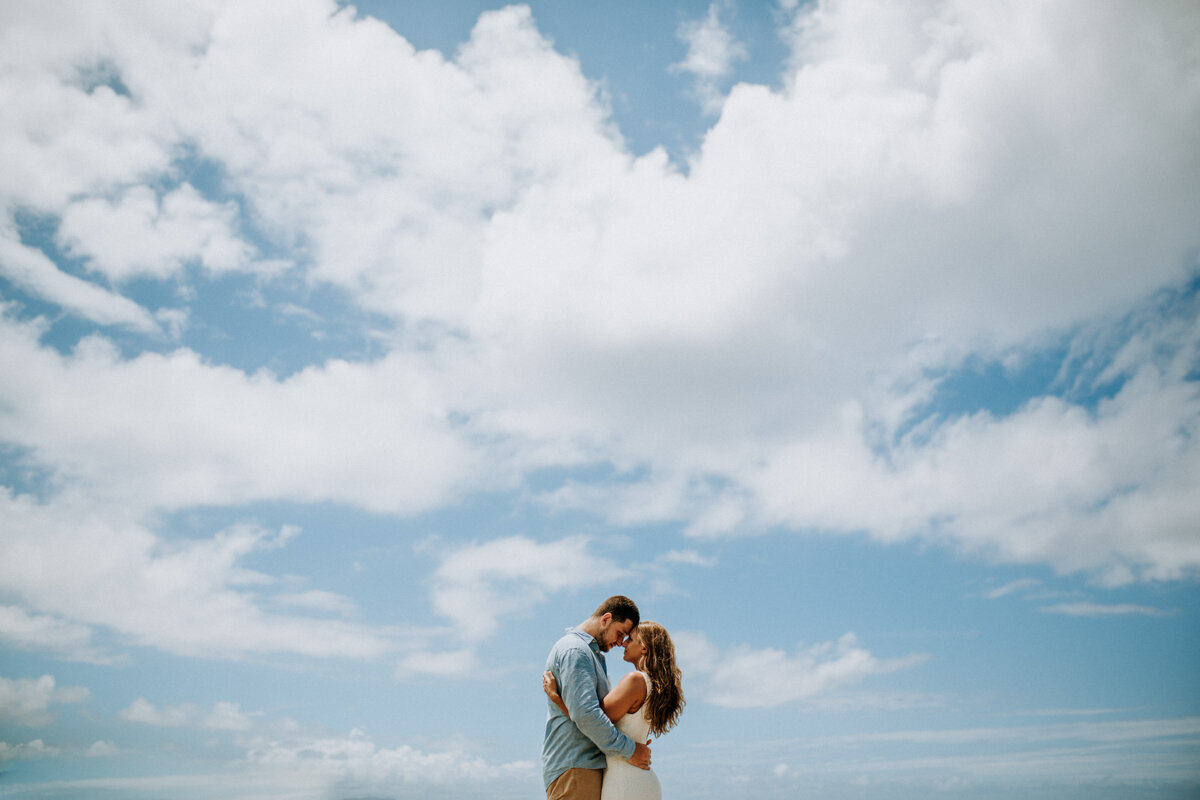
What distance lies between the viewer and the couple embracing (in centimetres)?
853

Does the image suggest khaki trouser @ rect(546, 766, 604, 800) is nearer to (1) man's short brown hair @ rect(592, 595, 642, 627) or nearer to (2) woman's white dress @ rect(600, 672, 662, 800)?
(2) woman's white dress @ rect(600, 672, 662, 800)

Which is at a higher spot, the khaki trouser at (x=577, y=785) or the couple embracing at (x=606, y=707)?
the couple embracing at (x=606, y=707)

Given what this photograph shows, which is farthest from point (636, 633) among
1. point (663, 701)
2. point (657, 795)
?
point (657, 795)

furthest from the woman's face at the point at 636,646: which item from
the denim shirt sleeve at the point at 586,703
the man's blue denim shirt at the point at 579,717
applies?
the denim shirt sleeve at the point at 586,703

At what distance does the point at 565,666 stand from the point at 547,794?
5.57 feet

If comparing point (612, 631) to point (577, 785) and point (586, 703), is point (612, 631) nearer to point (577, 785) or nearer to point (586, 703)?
point (586, 703)

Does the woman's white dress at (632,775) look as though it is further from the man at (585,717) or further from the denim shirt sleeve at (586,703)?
the denim shirt sleeve at (586,703)

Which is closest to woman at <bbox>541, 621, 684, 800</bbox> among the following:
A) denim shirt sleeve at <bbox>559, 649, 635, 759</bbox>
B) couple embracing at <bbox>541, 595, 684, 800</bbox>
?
couple embracing at <bbox>541, 595, 684, 800</bbox>

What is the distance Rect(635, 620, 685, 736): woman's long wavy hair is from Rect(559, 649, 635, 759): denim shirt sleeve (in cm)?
59

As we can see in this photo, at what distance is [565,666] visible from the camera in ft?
28.1

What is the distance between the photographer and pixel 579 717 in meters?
8.46

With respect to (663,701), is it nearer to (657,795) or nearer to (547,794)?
(657,795)

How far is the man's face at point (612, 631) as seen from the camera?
9023 millimetres

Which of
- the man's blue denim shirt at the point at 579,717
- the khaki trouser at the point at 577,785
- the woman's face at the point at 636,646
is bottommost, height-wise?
the khaki trouser at the point at 577,785
